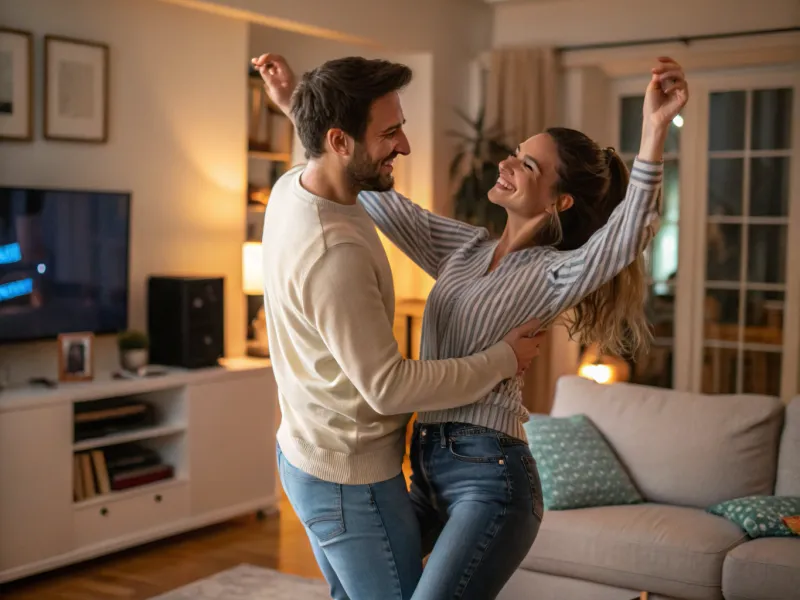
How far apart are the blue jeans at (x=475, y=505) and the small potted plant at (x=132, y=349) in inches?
111

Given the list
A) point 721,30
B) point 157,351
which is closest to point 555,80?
point 721,30

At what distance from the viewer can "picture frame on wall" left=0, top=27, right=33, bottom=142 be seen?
159 inches

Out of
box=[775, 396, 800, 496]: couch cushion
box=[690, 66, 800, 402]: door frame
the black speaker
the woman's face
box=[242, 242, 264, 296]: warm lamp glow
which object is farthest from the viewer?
box=[690, 66, 800, 402]: door frame

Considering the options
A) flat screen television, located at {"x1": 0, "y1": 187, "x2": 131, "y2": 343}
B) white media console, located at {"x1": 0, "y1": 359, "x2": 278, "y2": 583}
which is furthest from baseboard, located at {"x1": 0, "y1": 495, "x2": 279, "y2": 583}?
flat screen television, located at {"x1": 0, "y1": 187, "x2": 131, "y2": 343}

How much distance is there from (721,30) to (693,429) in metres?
2.80

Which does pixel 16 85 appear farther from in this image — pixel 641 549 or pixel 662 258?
pixel 662 258

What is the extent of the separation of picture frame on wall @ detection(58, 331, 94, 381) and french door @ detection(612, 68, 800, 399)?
10.9 feet

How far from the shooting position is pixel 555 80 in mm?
6000

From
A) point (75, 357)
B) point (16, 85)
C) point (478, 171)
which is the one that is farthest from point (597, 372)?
point (16, 85)

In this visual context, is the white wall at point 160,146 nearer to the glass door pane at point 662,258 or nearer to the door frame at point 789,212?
the glass door pane at point 662,258

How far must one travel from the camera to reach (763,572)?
303cm

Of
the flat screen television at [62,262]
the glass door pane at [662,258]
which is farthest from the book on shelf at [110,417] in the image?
the glass door pane at [662,258]

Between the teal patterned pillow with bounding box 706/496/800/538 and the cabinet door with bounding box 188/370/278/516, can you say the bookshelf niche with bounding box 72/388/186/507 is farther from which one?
the teal patterned pillow with bounding box 706/496/800/538

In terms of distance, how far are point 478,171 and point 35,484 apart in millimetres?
3094
